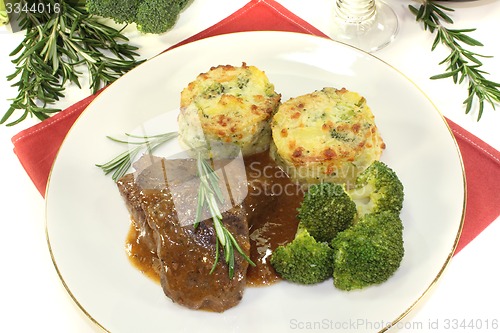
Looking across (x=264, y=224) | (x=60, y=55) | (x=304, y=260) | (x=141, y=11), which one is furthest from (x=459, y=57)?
(x=60, y=55)

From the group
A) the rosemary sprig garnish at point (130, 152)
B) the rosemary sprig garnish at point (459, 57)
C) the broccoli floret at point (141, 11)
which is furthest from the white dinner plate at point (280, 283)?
the rosemary sprig garnish at point (459, 57)

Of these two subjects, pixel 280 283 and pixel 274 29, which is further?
pixel 274 29

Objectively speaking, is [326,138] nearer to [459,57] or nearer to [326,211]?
[326,211]

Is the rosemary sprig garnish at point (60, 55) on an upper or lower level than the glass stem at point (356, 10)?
upper

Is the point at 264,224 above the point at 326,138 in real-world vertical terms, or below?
below

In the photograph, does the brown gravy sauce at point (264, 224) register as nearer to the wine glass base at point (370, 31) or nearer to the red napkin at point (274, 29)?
the red napkin at point (274, 29)

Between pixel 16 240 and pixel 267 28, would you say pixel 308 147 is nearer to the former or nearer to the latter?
pixel 267 28

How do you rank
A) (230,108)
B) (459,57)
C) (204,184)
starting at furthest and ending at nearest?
(459,57)
(230,108)
(204,184)
